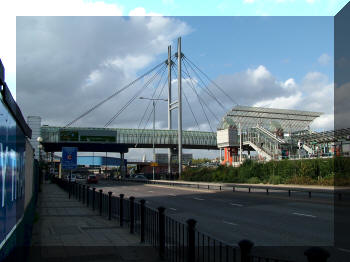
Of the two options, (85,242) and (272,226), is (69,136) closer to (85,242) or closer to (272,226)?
(272,226)

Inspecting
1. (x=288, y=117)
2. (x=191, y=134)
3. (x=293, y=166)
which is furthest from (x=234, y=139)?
(x=288, y=117)

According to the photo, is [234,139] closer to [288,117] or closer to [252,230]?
[288,117]

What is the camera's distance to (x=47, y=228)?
1318 centimetres

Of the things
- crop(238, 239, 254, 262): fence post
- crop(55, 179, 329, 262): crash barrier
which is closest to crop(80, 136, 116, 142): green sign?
crop(55, 179, 329, 262): crash barrier

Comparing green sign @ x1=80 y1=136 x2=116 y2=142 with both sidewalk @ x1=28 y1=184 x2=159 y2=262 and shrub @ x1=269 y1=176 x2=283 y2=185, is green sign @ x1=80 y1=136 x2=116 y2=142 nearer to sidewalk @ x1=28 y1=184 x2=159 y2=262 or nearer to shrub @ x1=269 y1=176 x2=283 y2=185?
shrub @ x1=269 y1=176 x2=283 y2=185

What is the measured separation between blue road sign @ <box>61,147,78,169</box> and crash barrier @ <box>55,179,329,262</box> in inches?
779

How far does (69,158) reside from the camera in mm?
38812

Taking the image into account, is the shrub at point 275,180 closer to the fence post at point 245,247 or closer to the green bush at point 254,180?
the green bush at point 254,180

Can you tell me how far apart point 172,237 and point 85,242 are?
2.75 meters

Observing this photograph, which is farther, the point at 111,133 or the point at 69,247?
the point at 111,133

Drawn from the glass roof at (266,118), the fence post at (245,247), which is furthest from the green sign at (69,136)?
the fence post at (245,247)

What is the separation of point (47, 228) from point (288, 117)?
299ft

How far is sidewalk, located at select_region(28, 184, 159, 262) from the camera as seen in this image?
28.7ft

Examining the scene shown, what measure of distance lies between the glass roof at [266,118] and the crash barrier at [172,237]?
186ft
